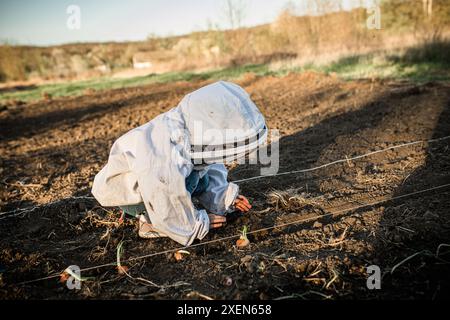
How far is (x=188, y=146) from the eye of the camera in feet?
8.00

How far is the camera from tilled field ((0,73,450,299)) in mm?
2273

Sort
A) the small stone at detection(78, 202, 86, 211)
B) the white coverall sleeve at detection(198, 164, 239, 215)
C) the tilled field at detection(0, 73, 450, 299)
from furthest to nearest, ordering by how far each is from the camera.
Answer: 1. the small stone at detection(78, 202, 86, 211)
2. the white coverall sleeve at detection(198, 164, 239, 215)
3. the tilled field at detection(0, 73, 450, 299)

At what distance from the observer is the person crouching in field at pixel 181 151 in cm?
235

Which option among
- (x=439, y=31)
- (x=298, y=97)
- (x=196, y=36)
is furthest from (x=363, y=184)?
(x=196, y=36)

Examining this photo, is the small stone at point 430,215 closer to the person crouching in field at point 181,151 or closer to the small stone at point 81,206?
the person crouching in field at point 181,151

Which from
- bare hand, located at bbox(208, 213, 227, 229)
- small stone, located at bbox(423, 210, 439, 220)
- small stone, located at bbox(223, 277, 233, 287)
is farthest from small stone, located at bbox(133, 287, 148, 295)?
small stone, located at bbox(423, 210, 439, 220)

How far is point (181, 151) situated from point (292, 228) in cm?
115

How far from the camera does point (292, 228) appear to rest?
295 cm

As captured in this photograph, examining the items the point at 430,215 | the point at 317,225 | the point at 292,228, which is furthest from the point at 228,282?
the point at 430,215

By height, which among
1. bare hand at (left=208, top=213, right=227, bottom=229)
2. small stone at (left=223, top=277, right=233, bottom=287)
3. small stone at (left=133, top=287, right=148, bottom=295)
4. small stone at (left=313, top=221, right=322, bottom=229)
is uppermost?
bare hand at (left=208, top=213, right=227, bottom=229)

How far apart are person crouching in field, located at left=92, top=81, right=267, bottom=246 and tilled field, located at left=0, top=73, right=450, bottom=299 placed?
42 cm

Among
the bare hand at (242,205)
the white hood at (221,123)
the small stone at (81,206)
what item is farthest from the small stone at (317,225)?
the small stone at (81,206)

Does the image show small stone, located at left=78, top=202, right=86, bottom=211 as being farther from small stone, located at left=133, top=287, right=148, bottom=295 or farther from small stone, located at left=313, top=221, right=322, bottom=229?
small stone, located at left=313, top=221, right=322, bottom=229
